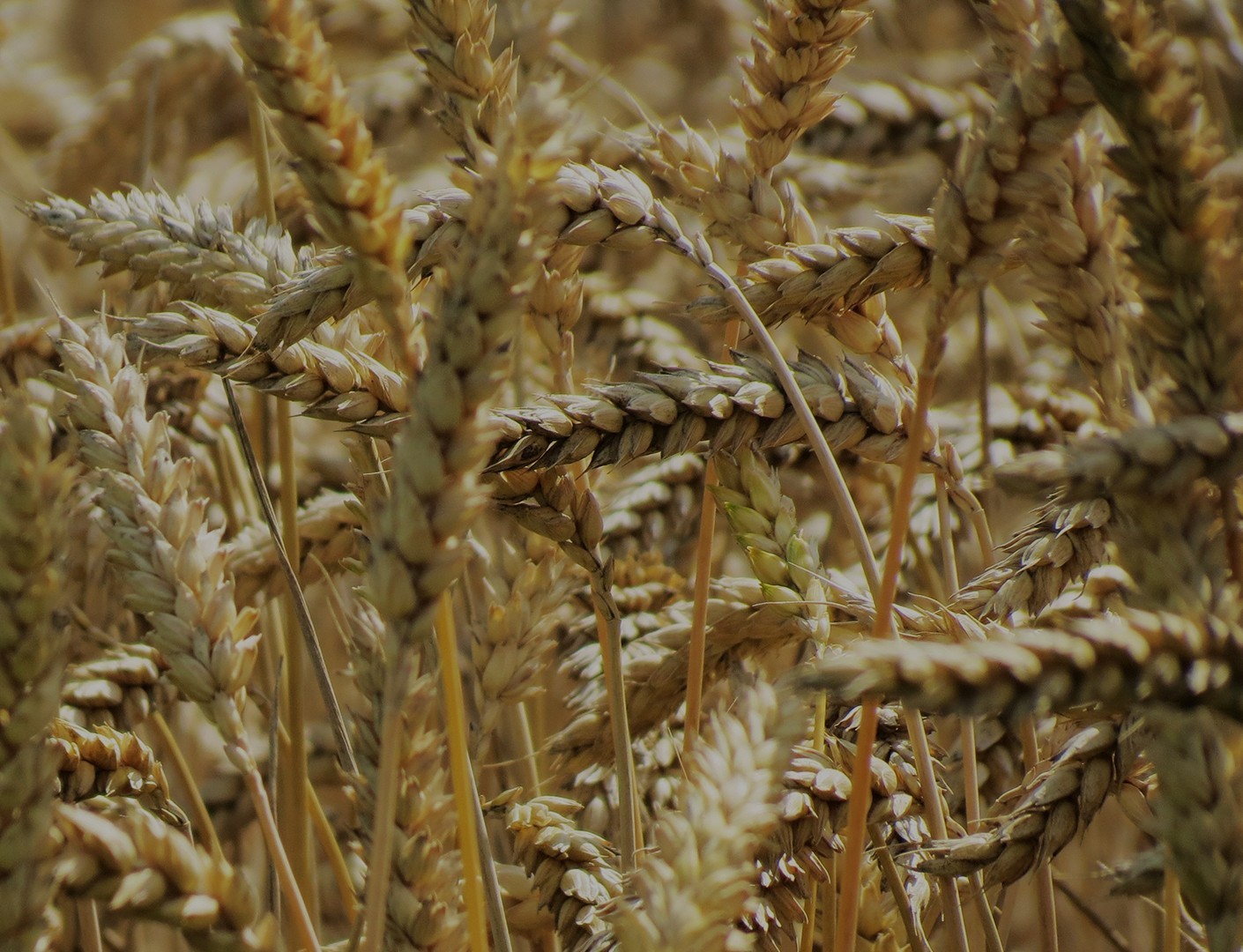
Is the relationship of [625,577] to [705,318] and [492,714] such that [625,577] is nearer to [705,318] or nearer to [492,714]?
[492,714]

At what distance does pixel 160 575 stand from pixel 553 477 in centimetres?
32

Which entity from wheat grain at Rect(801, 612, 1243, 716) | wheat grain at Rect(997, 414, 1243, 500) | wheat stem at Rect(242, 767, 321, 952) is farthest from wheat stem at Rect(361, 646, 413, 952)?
wheat grain at Rect(997, 414, 1243, 500)

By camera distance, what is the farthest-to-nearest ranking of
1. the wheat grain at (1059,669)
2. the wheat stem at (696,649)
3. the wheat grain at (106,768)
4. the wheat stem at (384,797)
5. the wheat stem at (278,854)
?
the wheat stem at (696,649)
the wheat grain at (106,768)
the wheat stem at (278,854)
the wheat stem at (384,797)
the wheat grain at (1059,669)

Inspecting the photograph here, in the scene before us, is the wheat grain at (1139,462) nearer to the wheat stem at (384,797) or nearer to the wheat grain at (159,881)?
the wheat stem at (384,797)

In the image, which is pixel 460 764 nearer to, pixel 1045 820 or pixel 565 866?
pixel 565 866

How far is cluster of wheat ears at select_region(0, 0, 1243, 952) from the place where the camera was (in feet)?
1.99

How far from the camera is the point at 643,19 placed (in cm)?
446

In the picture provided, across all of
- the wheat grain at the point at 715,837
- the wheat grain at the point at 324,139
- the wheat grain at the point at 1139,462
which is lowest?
the wheat grain at the point at 715,837

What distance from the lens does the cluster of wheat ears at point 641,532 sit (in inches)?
23.9

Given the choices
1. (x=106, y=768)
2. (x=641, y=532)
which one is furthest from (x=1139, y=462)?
(x=641, y=532)

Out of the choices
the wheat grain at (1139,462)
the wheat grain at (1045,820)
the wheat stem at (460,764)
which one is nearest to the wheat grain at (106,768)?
the wheat stem at (460,764)

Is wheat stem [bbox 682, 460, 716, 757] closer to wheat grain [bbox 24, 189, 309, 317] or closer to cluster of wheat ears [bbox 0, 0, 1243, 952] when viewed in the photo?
cluster of wheat ears [bbox 0, 0, 1243, 952]

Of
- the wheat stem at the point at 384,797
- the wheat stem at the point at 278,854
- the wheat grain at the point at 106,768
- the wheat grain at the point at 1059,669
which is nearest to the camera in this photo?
the wheat grain at the point at 1059,669

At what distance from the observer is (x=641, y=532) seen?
166 centimetres
